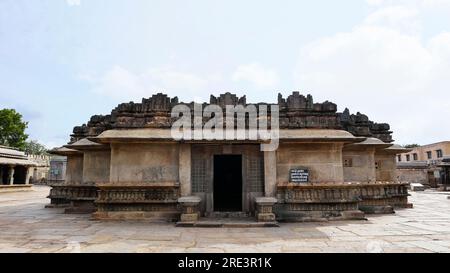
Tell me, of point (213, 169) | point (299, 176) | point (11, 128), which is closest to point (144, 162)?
point (213, 169)

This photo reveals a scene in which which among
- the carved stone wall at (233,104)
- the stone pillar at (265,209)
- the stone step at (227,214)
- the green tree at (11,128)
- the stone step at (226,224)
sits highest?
the green tree at (11,128)

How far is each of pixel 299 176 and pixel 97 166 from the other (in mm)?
8252

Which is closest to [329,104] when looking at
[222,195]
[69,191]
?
[222,195]

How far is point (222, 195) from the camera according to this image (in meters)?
12.8

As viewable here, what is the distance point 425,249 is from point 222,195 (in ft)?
26.3

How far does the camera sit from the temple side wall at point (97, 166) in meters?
12.5

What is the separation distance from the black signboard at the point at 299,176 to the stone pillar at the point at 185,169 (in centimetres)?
342

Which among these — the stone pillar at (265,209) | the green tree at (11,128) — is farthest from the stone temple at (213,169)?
the green tree at (11,128)

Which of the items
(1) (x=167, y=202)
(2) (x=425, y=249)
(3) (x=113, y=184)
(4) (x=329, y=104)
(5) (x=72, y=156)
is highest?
(4) (x=329, y=104)

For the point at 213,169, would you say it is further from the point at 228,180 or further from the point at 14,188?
the point at 14,188

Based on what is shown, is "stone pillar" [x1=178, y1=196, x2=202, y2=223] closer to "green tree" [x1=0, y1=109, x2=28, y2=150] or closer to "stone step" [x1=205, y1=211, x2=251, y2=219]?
"stone step" [x1=205, y1=211, x2=251, y2=219]

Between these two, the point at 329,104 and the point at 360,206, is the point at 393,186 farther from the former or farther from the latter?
the point at 329,104

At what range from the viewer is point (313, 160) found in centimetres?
1030

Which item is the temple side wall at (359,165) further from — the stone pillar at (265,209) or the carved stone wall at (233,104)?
the stone pillar at (265,209)
